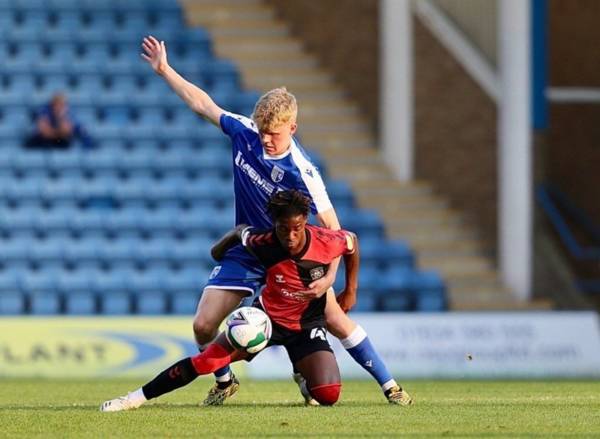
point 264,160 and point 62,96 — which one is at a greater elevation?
point 264,160

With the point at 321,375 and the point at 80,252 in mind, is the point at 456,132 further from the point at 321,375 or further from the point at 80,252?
the point at 321,375

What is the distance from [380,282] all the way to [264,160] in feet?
28.5

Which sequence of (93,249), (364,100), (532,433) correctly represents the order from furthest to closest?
(364,100) → (93,249) → (532,433)

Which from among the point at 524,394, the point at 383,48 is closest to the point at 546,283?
the point at 383,48

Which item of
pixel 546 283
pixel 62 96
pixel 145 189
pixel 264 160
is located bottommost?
pixel 546 283

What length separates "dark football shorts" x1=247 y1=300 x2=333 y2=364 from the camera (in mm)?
8469

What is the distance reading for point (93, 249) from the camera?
55.6 feet

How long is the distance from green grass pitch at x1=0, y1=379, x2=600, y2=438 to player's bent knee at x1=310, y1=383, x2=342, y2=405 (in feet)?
0.22

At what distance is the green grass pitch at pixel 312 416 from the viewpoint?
23.3 feet

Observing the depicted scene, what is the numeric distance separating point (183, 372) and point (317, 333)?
0.99 metres

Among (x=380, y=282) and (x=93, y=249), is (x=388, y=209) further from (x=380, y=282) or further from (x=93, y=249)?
(x=93, y=249)

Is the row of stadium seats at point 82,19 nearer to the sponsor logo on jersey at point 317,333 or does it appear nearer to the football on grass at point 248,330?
the sponsor logo on jersey at point 317,333

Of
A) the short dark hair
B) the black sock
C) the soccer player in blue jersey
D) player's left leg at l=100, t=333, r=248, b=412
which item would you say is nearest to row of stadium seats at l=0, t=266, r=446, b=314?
the soccer player in blue jersey

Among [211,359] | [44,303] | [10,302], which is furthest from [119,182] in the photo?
[211,359]
